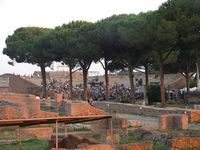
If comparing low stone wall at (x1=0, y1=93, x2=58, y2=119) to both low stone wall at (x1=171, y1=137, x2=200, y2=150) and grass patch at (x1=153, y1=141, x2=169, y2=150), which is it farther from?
low stone wall at (x1=171, y1=137, x2=200, y2=150)

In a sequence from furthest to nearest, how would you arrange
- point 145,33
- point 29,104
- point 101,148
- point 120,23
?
point 120,23 → point 145,33 → point 29,104 → point 101,148

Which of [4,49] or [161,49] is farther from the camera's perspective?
[4,49]

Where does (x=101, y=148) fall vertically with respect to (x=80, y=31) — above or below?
below

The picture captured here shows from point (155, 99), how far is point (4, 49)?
32339mm

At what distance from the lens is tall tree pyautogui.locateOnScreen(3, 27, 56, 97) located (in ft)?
186

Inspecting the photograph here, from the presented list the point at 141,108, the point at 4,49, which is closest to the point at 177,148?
the point at 141,108

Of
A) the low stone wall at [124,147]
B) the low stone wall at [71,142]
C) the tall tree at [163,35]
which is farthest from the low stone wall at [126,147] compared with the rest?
the tall tree at [163,35]

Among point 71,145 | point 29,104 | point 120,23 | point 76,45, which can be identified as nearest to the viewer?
point 71,145

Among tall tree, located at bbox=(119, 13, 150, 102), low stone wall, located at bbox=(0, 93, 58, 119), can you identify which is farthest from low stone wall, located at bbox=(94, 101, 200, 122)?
tall tree, located at bbox=(119, 13, 150, 102)

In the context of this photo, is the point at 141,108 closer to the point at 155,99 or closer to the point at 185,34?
the point at 185,34

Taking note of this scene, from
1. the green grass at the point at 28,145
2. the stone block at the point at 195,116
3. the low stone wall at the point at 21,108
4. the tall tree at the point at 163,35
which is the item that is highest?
the tall tree at the point at 163,35

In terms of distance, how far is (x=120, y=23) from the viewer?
140 feet

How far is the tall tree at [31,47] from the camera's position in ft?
186

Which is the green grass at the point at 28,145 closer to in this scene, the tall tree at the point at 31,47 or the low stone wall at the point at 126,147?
the low stone wall at the point at 126,147
